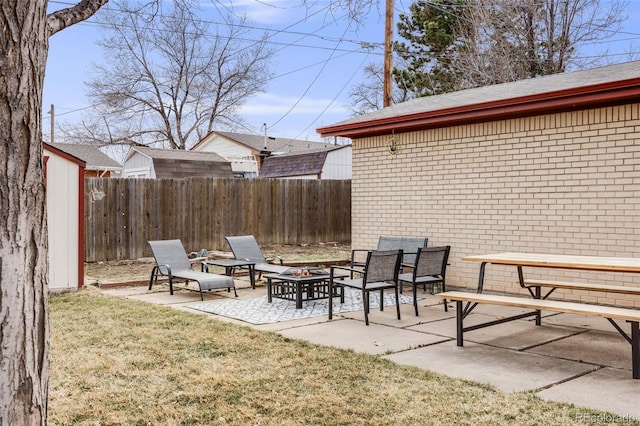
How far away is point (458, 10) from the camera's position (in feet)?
77.3

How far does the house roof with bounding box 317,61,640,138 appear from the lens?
7488 millimetres

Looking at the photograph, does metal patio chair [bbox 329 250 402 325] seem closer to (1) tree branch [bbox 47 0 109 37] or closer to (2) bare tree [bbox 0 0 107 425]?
(1) tree branch [bbox 47 0 109 37]

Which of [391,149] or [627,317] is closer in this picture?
[627,317]

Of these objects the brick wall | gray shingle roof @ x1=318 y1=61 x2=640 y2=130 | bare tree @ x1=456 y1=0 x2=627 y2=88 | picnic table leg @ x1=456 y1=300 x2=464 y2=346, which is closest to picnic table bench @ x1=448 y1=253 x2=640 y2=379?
picnic table leg @ x1=456 y1=300 x2=464 y2=346

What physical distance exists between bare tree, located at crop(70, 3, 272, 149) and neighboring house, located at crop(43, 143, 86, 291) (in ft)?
67.2

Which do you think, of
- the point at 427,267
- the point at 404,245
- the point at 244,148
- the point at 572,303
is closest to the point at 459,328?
the point at 572,303

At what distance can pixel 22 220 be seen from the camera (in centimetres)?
227

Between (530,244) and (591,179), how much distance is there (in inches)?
49.4

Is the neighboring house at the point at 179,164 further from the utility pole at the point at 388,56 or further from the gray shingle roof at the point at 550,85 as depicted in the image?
the gray shingle roof at the point at 550,85

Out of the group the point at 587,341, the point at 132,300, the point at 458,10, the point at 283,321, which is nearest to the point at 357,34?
the point at 283,321

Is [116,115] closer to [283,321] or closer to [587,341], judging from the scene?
[283,321]

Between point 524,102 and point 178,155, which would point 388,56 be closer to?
point 524,102

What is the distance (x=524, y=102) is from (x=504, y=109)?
33 centimetres

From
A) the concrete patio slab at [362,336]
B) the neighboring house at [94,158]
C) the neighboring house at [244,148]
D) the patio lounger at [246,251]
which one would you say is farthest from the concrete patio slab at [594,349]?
the neighboring house at [94,158]
